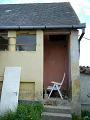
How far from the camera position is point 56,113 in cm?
1259

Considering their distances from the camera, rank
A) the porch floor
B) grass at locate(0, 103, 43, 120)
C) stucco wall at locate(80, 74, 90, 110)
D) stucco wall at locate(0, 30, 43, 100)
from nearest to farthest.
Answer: grass at locate(0, 103, 43, 120) → the porch floor → stucco wall at locate(0, 30, 43, 100) → stucco wall at locate(80, 74, 90, 110)

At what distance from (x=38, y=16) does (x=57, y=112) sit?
5.40 m

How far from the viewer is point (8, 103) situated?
12.8 m

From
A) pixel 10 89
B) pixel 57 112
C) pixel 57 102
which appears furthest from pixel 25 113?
pixel 57 102

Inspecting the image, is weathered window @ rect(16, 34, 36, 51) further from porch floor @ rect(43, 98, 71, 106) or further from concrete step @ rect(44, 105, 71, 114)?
concrete step @ rect(44, 105, 71, 114)

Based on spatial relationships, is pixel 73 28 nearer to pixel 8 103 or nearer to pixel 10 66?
pixel 10 66

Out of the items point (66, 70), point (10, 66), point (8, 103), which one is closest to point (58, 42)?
point (66, 70)

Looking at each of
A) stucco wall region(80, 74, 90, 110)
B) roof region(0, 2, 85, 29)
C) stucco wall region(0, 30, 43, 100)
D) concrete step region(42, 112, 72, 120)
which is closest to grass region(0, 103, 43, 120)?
concrete step region(42, 112, 72, 120)

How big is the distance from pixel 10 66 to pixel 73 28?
11.6 feet

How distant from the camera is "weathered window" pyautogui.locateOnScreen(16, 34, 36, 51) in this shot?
14289 mm

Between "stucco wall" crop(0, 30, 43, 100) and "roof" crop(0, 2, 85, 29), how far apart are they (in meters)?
0.76

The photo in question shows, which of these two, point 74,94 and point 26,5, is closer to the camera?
point 74,94

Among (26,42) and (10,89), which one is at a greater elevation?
(26,42)

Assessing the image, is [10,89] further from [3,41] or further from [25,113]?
[3,41]
